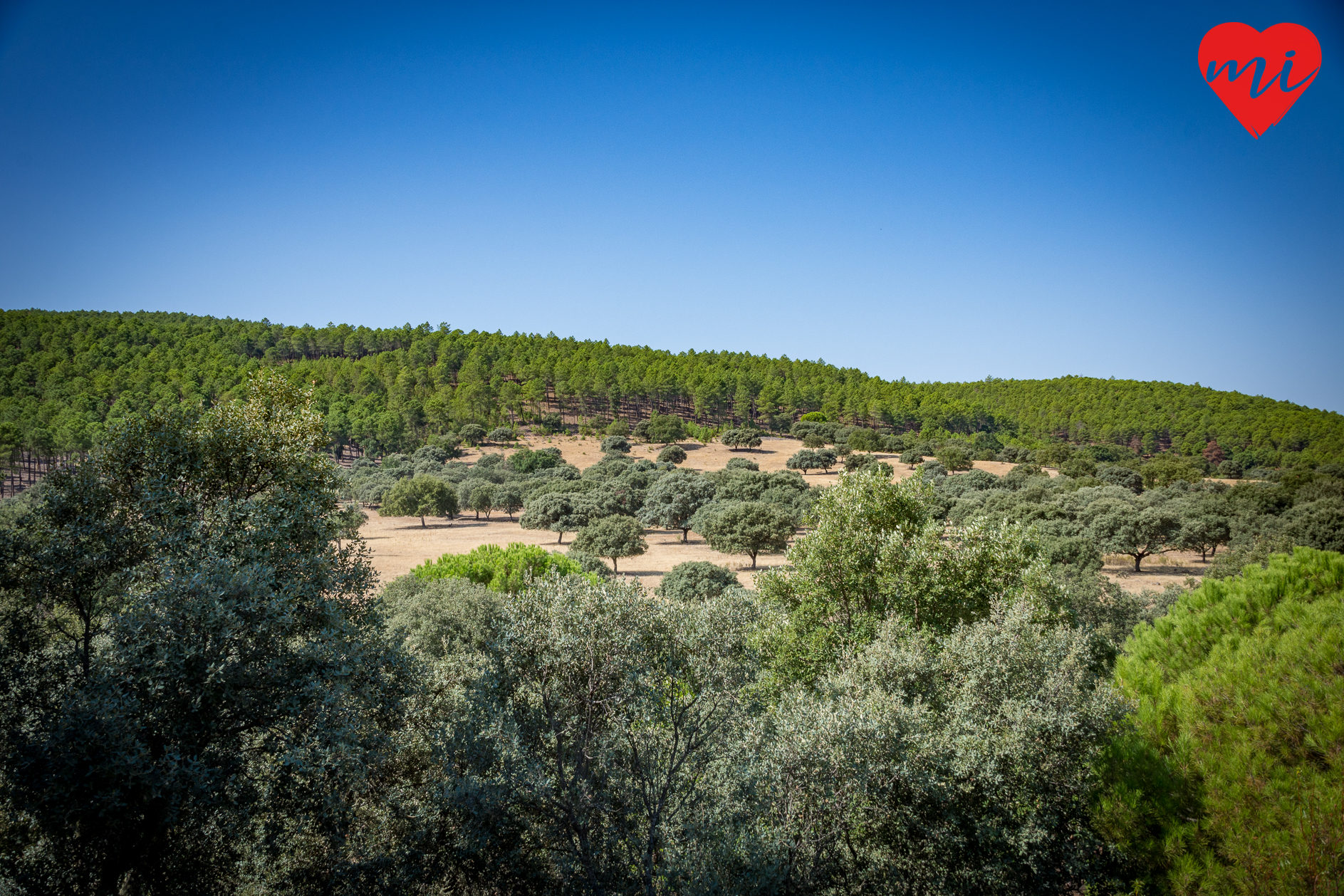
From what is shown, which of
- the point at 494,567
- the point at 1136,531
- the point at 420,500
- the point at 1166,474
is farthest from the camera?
the point at 1166,474

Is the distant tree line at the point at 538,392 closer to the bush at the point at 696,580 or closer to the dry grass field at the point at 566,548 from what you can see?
the dry grass field at the point at 566,548

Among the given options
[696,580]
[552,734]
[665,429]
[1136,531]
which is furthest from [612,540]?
[665,429]

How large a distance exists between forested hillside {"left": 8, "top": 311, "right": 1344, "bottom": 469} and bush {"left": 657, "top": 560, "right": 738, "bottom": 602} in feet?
227

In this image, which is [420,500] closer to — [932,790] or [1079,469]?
[932,790]

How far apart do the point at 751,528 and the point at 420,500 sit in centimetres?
3252

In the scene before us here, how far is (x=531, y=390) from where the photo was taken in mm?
109750

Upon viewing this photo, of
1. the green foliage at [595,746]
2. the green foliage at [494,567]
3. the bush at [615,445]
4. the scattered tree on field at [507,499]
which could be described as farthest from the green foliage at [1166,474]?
the green foliage at [595,746]

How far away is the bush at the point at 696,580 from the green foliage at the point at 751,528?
8.69 m

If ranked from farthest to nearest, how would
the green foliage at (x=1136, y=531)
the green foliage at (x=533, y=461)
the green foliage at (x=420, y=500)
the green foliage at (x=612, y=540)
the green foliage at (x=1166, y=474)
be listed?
the green foliage at (x=533, y=461) → the green foliage at (x=1166, y=474) → the green foliage at (x=420, y=500) → the green foliage at (x=1136, y=531) → the green foliage at (x=612, y=540)

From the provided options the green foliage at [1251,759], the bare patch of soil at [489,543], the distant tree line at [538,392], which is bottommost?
the bare patch of soil at [489,543]

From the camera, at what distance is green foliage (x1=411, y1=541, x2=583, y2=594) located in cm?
2752

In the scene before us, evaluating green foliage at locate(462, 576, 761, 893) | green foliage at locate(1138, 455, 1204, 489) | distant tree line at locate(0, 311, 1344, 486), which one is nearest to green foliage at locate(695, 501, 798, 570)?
green foliage at locate(462, 576, 761, 893)

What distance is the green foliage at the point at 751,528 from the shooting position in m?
41.9

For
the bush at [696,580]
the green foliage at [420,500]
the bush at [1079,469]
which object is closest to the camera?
the bush at [696,580]
